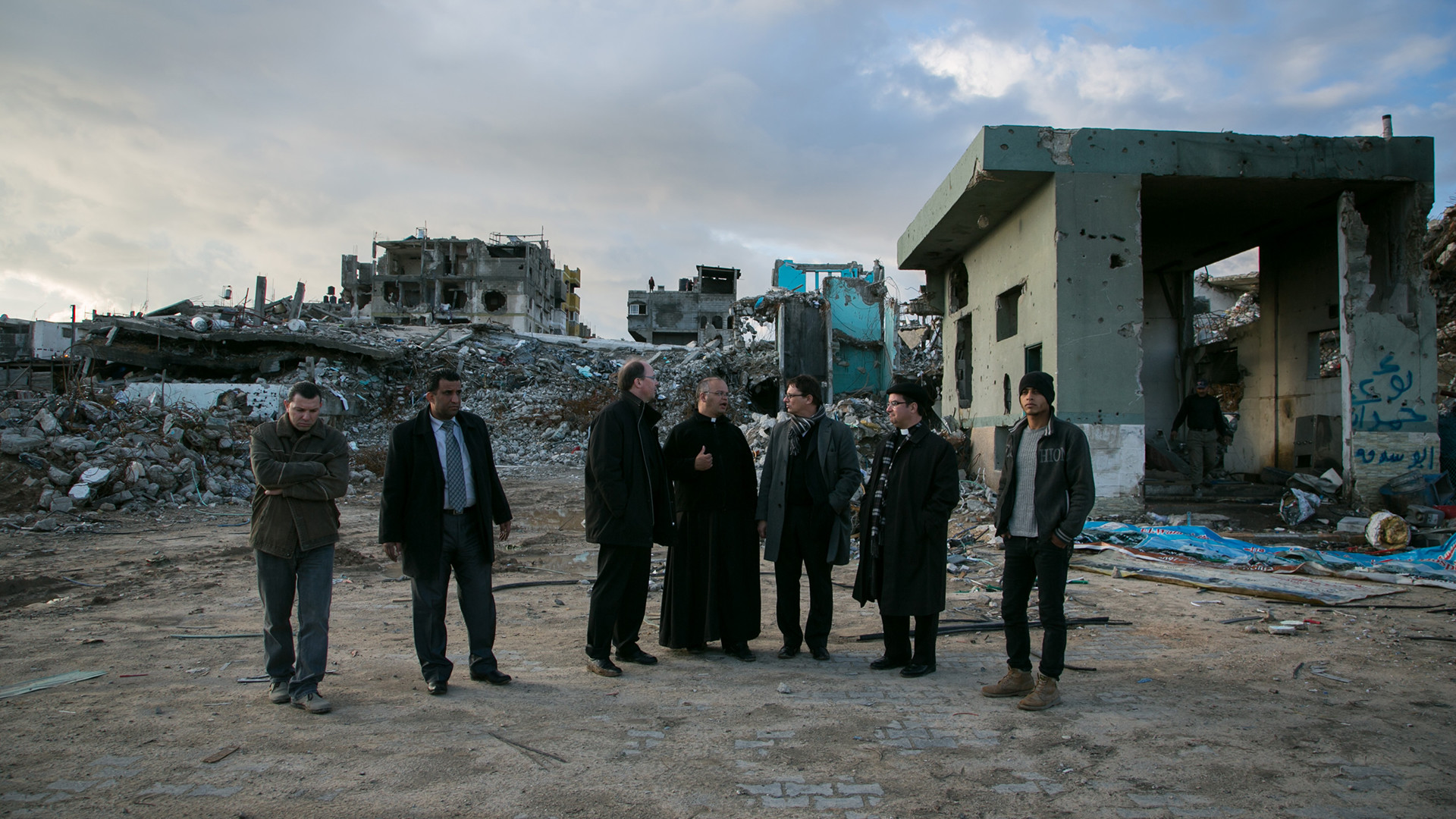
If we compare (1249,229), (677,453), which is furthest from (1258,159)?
(677,453)

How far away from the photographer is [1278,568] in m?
6.60

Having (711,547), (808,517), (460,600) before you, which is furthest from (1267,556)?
(460,600)

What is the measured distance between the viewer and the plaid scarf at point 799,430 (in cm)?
445

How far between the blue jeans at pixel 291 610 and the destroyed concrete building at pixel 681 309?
6350cm

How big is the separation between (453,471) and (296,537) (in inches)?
29.2

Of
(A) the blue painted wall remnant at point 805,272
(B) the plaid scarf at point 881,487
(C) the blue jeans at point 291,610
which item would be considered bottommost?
(C) the blue jeans at point 291,610

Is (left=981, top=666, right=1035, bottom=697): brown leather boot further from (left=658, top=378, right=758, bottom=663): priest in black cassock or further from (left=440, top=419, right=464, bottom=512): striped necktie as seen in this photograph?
(left=440, top=419, right=464, bottom=512): striped necktie

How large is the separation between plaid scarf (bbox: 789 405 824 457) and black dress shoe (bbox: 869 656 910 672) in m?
1.23

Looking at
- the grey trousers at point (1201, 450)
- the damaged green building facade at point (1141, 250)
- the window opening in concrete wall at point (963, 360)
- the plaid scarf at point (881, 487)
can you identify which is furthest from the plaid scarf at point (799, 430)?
the window opening in concrete wall at point (963, 360)

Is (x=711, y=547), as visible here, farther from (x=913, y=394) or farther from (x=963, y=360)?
(x=963, y=360)

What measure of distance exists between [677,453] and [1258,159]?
8526 mm

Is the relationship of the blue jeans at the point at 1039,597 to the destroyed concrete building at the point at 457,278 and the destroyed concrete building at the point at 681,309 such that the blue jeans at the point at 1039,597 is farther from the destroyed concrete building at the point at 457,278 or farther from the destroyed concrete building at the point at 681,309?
the destroyed concrete building at the point at 681,309

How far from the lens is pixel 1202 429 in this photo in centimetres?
1079

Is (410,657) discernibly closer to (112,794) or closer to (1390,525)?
(112,794)
